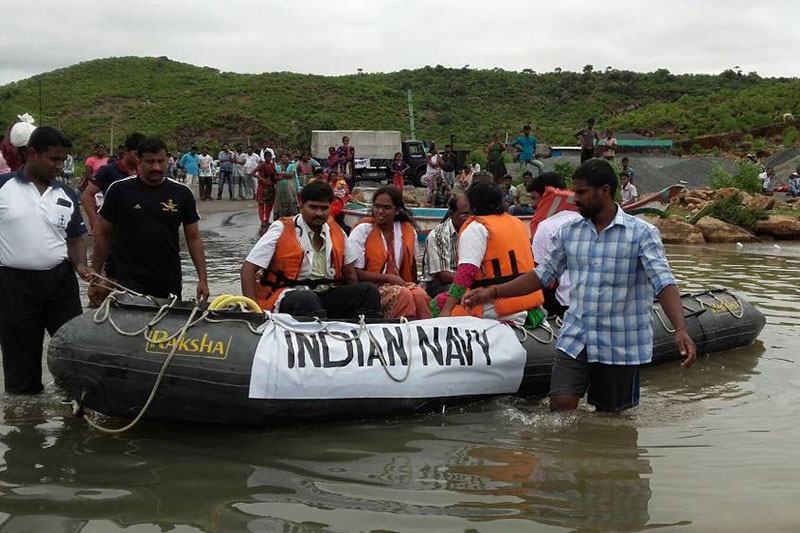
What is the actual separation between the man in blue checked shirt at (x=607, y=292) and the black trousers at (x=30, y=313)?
3.12 metres

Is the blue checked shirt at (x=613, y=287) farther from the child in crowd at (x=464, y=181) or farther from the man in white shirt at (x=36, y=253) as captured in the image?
the child in crowd at (x=464, y=181)

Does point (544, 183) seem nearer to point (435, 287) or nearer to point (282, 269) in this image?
point (435, 287)

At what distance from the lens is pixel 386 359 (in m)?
5.37

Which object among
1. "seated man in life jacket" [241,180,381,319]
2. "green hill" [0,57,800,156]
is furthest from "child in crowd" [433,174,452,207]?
"green hill" [0,57,800,156]

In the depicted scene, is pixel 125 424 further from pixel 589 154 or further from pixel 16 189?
pixel 589 154

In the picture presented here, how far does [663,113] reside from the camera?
1871 inches

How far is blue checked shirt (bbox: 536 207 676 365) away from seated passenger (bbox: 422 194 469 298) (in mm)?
2492

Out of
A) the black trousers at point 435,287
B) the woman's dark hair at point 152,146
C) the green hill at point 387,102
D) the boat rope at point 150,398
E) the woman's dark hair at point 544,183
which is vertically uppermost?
the green hill at point 387,102

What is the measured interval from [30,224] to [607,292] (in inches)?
138

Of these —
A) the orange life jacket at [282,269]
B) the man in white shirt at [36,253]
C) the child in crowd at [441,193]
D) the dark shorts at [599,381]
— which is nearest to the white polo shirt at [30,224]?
the man in white shirt at [36,253]

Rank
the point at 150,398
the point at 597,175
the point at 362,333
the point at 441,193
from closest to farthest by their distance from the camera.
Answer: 1. the point at 597,175
2. the point at 150,398
3. the point at 362,333
4. the point at 441,193

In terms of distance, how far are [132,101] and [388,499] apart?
6447 centimetres

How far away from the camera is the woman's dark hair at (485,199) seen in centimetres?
580

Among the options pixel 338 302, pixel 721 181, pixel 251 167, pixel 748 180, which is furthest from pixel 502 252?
pixel 251 167
